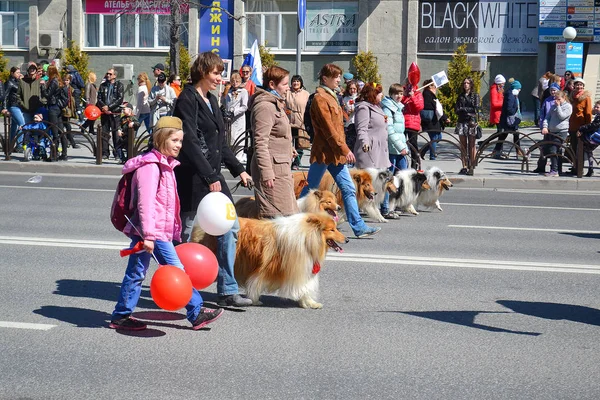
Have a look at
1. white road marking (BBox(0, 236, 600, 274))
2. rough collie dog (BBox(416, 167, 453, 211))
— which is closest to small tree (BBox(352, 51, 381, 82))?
rough collie dog (BBox(416, 167, 453, 211))

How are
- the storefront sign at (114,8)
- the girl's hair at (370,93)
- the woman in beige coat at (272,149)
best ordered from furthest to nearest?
1. the storefront sign at (114,8)
2. the girl's hair at (370,93)
3. the woman in beige coat at (272,149)

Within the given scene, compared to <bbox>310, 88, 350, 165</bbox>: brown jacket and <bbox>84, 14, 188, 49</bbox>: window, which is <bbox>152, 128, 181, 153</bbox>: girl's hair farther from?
<bbox>84, 14, 188, 49</bbox>: window

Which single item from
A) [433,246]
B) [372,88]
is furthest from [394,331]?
[372,88]

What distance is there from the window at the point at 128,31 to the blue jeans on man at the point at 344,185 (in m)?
24.5

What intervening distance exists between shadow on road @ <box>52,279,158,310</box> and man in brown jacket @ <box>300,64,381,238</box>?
2979mm

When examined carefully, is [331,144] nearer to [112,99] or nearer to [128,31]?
[112,99]

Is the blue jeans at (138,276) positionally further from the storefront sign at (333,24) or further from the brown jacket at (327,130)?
the storefront sign at (333,24)

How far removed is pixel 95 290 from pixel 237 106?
1163cm

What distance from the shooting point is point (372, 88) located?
40.3 ft

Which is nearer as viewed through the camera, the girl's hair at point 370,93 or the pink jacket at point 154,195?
the pink jacket at point 154,195

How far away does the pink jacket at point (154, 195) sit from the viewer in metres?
6.54

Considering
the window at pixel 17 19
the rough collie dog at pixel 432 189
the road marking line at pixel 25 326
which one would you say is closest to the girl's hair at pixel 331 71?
the rough collie dog at pixel 432 189

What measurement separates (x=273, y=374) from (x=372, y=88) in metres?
7.00

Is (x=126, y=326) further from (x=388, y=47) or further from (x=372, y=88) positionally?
(x=388, y=47)
